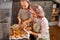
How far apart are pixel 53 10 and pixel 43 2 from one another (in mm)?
106

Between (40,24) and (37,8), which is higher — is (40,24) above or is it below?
below

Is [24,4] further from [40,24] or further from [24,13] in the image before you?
[40,24]

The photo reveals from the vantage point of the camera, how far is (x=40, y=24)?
0.78 m

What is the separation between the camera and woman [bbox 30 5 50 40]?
0.77 m

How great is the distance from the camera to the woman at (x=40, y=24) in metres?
0.77

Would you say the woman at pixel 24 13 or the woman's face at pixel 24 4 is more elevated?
the woman's face at pixel 24 4

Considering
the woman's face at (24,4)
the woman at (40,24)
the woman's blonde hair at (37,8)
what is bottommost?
the woman at (40,24)

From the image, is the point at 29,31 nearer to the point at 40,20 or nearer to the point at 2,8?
the point at 40,20

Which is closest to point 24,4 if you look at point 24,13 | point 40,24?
point 24,13

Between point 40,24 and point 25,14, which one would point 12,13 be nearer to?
point 25,14

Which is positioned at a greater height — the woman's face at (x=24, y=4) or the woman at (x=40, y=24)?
the woman's face at (x=24, y=4)

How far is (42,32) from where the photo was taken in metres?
0.79

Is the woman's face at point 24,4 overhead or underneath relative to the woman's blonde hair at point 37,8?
overhead

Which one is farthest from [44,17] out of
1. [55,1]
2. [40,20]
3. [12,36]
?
[12,36]
